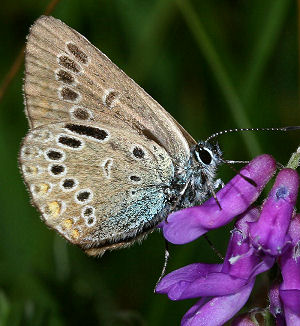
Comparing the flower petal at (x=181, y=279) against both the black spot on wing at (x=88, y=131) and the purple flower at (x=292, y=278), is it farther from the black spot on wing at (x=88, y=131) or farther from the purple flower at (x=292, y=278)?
the black spot on wing at (x=88, y=131)

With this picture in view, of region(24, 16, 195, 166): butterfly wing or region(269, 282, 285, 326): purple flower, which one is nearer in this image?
region(269, 282, 285, 326): purple flower

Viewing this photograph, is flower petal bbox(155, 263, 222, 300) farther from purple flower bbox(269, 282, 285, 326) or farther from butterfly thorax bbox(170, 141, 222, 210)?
butterfly thorax bbox(170, 141, 222, 210)

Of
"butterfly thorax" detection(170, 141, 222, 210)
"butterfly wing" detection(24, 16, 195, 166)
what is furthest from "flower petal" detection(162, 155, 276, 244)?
"butterfly wing" detection(24, 16, 195, 166)

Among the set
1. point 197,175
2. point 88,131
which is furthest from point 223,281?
point 88,131

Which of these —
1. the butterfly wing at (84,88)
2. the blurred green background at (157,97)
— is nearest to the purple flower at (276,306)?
the butterfly wing at (84,88)

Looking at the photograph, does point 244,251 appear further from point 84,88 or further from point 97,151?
point 84,88
